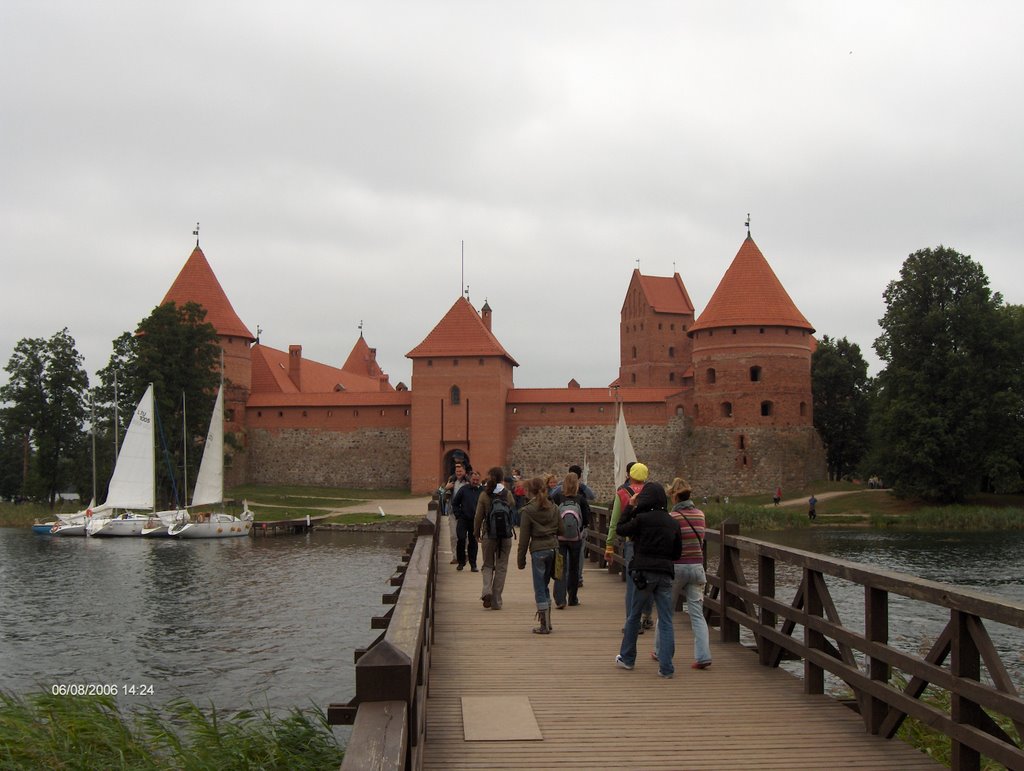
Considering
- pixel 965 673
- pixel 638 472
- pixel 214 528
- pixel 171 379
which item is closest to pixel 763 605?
pixel 638 472

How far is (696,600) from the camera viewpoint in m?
7.23

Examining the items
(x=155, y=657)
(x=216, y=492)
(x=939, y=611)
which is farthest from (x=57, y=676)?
(x=216, y=492)

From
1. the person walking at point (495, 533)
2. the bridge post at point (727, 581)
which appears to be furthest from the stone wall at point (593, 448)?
the bridge post at point (727, 581)

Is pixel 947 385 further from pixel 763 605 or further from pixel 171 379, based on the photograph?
pixel 763 605

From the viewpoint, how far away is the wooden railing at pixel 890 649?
434 cm

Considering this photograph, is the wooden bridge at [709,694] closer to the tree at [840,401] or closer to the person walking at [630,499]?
the person walking at [630,499]

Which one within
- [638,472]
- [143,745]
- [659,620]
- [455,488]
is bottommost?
[143,745]

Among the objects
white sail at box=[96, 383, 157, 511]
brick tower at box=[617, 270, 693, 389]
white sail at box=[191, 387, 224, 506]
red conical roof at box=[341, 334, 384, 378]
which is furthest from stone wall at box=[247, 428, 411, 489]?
red conical roof at box=[341, 334, 384, 378]

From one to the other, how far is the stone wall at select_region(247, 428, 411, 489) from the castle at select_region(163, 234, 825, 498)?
0.05 metres

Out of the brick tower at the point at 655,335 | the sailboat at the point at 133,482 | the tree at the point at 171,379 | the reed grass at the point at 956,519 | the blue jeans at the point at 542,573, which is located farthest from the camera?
the brick tower at the point at 655,335

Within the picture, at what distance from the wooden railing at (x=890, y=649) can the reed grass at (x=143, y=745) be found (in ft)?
11.5

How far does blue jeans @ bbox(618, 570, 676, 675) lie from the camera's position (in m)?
6.82

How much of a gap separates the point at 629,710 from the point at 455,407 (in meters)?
39.5

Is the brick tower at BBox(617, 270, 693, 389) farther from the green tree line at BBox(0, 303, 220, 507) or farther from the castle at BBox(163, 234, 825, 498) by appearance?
the green tree line at BBox(0, 303, 220, 507)
